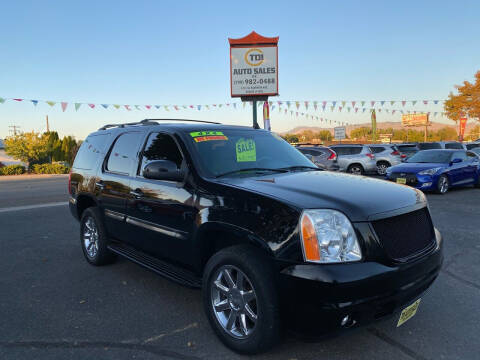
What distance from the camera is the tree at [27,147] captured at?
3097 centimetres

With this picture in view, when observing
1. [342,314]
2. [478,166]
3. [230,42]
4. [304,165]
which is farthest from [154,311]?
[230,42]

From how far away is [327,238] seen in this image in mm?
2217

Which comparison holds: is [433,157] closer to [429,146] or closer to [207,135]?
[429,146]

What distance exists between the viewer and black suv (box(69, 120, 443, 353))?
7.13 ft

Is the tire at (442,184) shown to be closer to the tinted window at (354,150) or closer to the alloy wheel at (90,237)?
the tinted window at (354,150)

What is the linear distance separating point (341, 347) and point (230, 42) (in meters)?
19.5

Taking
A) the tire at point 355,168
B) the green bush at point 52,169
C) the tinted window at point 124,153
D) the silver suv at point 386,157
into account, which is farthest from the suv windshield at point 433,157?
the green bush at point 52,169

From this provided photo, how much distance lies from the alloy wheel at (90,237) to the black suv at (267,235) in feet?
3.00

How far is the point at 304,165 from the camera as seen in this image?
3.82m

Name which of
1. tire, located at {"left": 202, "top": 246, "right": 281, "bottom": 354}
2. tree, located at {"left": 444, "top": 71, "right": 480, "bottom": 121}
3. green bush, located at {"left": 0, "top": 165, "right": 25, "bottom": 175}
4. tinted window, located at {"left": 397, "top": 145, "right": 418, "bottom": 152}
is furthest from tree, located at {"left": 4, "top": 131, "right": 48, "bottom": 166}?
tree, located at {"left": 444, "top": 71, "right": 480, "bottom": 121}

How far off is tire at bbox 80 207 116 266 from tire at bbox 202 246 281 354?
2196mm

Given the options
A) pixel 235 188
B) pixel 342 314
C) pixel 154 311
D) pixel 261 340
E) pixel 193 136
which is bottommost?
pixel 154 311

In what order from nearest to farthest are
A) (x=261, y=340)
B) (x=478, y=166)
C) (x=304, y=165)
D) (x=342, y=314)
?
(x=342, y=314) < (x=261, y=340) < (x=304, y=165) < (x=478, y=166)

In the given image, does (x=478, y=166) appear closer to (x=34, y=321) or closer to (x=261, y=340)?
(x=261, y=340)
